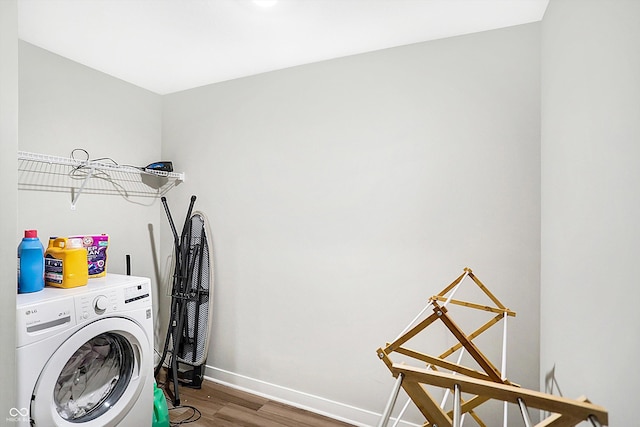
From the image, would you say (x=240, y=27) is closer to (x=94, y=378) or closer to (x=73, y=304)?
(x=73, y=304)

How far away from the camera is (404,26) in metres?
1.87

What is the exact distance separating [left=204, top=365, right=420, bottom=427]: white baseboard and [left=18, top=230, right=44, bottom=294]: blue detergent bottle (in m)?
1.46

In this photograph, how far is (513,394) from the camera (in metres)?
0.73

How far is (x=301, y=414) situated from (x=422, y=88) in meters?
2.21

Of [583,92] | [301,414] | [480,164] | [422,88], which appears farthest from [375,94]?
[301,414]

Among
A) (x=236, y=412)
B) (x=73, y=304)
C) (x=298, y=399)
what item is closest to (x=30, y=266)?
(x=73, y=304)

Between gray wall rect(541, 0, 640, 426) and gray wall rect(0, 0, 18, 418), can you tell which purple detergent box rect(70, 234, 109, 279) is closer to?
gray wall rect(0, 0, 18, 418)

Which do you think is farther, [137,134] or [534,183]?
[137,134]

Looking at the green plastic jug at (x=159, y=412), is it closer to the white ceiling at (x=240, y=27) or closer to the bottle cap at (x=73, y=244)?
the bottle cap at (x=73, y=244)

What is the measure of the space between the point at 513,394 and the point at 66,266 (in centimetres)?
204

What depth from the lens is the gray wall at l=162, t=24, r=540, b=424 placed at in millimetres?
1810

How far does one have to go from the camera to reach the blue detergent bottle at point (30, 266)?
66.4 inches

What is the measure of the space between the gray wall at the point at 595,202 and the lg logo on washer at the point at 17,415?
201 cm

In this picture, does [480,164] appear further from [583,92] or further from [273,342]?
[273,342]
